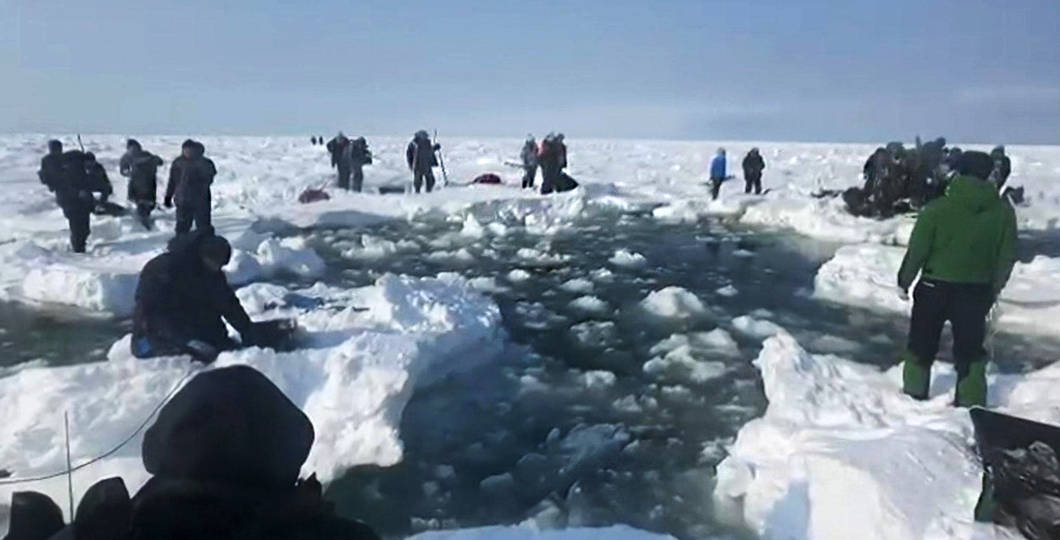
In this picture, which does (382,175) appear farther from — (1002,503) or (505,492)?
(1002,503)

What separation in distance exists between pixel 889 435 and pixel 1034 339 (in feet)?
11.1

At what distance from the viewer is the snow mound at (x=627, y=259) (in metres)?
9.50

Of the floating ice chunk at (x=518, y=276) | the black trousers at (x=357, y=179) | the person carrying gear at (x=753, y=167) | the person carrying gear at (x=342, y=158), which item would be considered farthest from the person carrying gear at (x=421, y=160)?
the floating ice chunk at (x=518, y=276)

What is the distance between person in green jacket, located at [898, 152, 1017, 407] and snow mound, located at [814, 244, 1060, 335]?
280 cm

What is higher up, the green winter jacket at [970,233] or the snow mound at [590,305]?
the green winter jacket at [970,233]

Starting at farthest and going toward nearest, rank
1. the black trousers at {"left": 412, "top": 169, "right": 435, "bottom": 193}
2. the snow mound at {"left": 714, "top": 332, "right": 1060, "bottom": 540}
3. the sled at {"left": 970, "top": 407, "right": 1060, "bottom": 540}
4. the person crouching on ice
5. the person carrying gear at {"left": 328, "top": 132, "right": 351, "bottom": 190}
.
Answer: the person carrying gear at {"left": 328, "top": 132, "right": 351, "bottom": 190} → the black trousers at {"left": 412, "top": 169, "right": 435, "bottom": 193} → the person crouching on ice → the snow mound at {"left": 714, "top": 332, "right": 1060, "bottom": 540} → the sled at {"left": 970, "top": 407, "right": 1060, "bottom": 540}

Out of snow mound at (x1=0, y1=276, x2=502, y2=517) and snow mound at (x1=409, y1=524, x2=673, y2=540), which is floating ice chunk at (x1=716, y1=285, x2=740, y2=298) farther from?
snow mound at (x1=409, y1=524, x2=673, y2=540)

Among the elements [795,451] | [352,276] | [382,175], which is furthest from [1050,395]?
[382,175]

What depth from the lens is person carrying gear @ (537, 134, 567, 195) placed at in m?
15.9

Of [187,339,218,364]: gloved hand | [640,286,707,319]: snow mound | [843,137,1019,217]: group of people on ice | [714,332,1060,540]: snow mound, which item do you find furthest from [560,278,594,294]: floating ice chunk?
[843,137,1019,217]: group of people on ice

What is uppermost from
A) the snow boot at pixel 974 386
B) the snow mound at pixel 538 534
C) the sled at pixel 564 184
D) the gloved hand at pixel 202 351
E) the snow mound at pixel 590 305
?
the snow boot at pixel 974 386

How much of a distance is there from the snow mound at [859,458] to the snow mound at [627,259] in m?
5.11

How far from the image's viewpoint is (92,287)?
22.1 feet

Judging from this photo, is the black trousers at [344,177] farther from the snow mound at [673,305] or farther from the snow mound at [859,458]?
the snow mound at [859,458]
